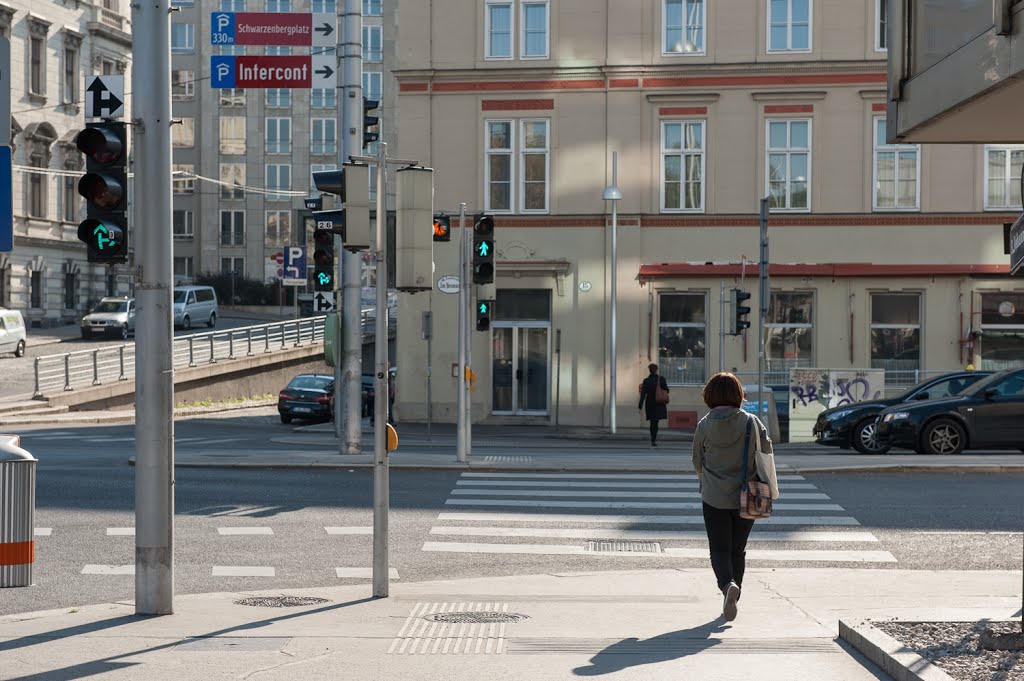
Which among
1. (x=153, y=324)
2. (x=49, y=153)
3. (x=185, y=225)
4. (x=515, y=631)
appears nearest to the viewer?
(x=515, y=631)

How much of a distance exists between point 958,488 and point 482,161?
19.8 metres

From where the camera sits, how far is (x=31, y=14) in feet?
216

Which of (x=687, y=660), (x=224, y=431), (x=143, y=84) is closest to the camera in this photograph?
(x=687, y=660)

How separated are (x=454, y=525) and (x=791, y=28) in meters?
23.7

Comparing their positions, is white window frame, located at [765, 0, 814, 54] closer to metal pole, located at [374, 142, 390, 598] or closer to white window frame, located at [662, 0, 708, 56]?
white window frame, located at [662, 0, 708, 56]

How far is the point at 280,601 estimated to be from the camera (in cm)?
1093

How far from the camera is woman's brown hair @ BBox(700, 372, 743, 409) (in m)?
10.1

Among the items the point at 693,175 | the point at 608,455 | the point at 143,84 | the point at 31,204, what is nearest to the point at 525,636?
the point at 143,84

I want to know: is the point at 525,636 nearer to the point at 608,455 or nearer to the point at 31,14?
the point at 608,455

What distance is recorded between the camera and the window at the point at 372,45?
90.7 m

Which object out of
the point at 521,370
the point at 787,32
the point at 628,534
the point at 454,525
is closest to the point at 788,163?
the point at 787,32

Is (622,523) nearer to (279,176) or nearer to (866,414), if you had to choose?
(866,414)

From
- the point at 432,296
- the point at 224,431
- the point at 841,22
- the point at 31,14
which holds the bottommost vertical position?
the point at 224,431

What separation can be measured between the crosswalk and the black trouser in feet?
12.4
